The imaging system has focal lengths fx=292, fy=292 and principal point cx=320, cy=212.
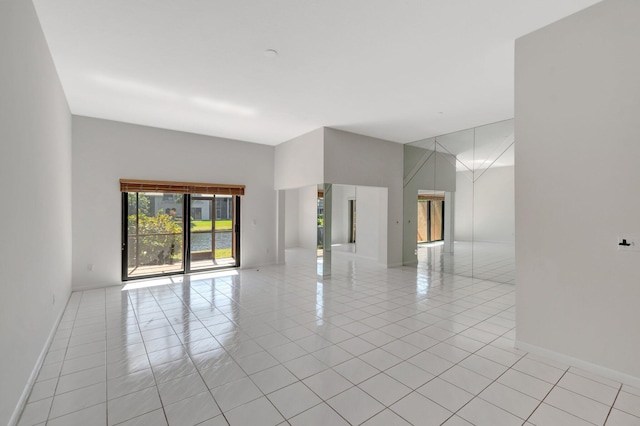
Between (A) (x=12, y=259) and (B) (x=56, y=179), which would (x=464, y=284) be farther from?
(B) (x=56, y=179)

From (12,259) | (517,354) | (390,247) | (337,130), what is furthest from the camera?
(390,247)

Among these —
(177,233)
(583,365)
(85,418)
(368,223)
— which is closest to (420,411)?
(583,365)

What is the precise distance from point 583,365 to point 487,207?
3419mm

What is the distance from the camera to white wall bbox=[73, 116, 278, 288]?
510 cm

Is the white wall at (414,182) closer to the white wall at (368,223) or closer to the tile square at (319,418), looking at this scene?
the white wall at (368,223)

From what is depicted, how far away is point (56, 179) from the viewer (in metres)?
3.58

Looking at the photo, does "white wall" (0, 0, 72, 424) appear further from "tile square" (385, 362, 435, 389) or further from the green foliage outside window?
"tile square" (385, 362, 435, 389)

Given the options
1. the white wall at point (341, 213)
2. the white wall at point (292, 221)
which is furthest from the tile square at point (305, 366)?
the white wall at point (341, 213)

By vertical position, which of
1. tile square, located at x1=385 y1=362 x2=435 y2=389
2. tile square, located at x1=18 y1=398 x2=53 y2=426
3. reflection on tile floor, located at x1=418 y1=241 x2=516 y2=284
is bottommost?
tile square, located at x1=18 y1=398 x2=53 y2=426

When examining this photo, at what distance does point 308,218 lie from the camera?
1039cm

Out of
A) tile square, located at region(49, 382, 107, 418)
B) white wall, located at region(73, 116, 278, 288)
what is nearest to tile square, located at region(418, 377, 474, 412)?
tile square, located at region(49, 382, 107, 418)

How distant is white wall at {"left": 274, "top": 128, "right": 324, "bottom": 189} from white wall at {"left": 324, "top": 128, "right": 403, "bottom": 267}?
19 centimetres

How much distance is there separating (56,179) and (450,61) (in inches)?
192

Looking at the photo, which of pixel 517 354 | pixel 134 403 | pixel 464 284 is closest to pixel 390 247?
pixel 464 284
